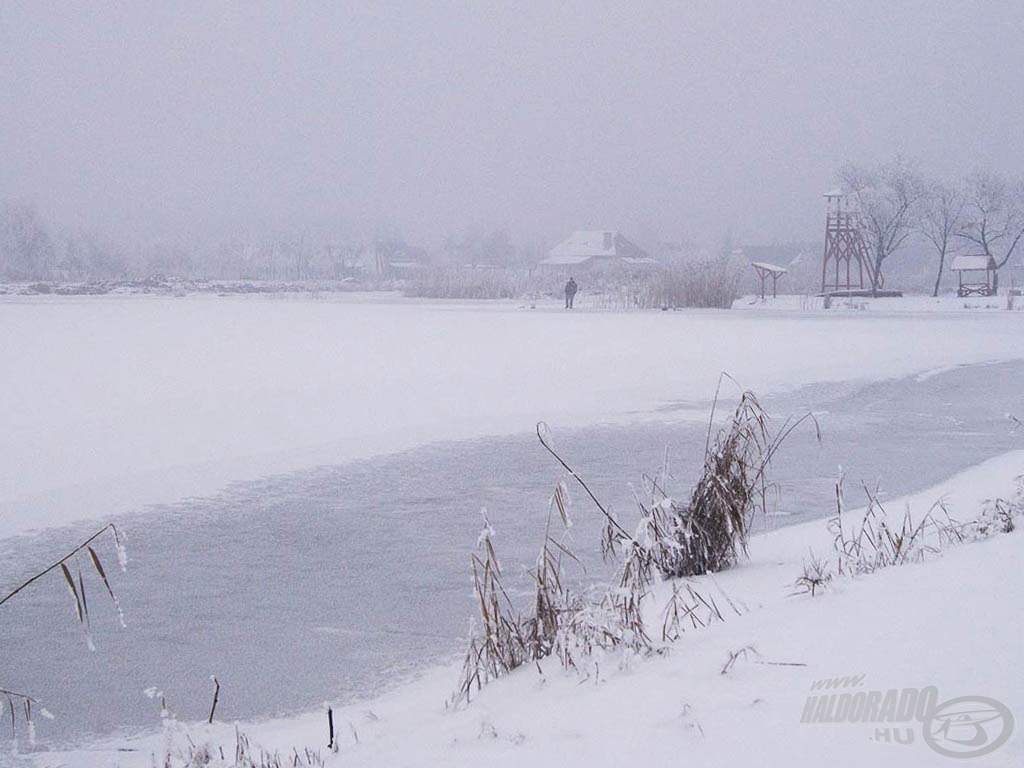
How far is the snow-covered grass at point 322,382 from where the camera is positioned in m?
9.32

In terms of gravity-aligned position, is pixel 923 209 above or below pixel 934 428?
above

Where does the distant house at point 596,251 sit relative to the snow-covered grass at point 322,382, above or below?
above

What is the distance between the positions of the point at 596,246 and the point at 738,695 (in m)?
116

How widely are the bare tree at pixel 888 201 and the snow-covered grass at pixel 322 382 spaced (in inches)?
1646

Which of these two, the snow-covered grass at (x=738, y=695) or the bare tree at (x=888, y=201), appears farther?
the bare tree at (x=888, y=201)

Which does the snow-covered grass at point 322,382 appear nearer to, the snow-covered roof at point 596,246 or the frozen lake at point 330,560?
the frozen lake at point 330,560

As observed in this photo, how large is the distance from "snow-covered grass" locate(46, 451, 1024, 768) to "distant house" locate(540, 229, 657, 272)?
10722cm

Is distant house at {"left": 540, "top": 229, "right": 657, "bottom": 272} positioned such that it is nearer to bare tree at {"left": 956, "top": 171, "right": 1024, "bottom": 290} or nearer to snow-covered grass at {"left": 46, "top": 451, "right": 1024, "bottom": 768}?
bare tree at {"left": 956, "top": 171, "right": 1024, "bottom": 290}

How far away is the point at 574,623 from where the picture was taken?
4.02 metres

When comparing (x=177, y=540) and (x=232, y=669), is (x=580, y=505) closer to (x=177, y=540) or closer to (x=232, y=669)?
(x=177, y=540)

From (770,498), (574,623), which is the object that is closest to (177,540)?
(574,623)

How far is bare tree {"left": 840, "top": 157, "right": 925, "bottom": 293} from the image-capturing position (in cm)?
6794

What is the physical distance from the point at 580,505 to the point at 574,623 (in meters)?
3.90

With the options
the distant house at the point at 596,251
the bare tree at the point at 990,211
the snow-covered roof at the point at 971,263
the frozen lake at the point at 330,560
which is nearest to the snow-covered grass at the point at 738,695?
the frozen lake at the point at 330,560
